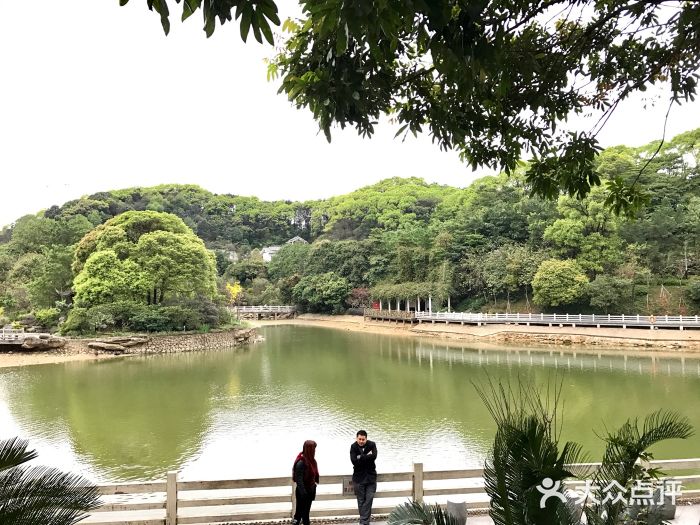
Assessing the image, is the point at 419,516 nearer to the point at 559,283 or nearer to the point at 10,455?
the point at 10,455

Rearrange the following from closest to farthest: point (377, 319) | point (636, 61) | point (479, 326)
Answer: point (636, 61), point (479, 326), point (377, 319)

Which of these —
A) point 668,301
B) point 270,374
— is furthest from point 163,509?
point 668,301

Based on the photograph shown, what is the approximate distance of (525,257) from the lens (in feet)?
82.9

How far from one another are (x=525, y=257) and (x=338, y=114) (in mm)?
24487

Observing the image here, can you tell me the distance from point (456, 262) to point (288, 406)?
19.4 metres

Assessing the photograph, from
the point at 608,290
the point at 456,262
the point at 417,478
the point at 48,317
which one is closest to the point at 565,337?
the point at 608,290

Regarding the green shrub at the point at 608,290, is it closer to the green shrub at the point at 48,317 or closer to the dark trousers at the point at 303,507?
the dark trousers at the point at 303,507

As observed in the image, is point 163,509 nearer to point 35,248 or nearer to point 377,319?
point 377,319

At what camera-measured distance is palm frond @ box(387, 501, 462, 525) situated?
2.30 metres

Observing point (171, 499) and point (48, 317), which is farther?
point (48, 317)

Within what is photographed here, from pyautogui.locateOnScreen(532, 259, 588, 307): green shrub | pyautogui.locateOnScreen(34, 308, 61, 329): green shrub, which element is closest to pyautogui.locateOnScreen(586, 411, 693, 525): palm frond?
pyautogui.locateOnScreen(532, 259, 588, 307): green shrub

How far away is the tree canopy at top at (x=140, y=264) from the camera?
20.5 meters

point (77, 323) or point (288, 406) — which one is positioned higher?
point (77, 323)

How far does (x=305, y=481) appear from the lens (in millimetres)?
3844
